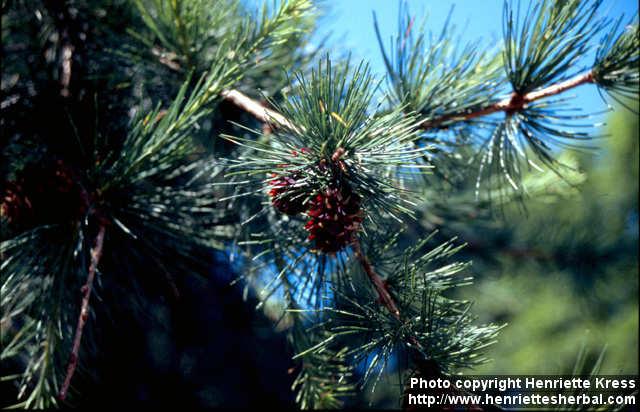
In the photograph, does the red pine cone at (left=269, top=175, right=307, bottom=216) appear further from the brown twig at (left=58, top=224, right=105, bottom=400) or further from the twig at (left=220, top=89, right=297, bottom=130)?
the brown twig at (left=58, top=224, right=105, bottom=400)

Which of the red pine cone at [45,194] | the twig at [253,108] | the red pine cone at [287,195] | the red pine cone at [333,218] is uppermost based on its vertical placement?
the twig at [253,108]

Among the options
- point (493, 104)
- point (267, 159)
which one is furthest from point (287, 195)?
point (493, 104)

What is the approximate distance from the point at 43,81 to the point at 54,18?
114 mm

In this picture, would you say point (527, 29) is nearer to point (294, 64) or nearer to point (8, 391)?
point (294, 64)

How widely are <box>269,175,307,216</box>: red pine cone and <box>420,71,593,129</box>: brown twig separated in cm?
17

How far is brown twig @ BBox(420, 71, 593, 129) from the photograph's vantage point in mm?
519

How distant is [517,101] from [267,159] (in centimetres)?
27

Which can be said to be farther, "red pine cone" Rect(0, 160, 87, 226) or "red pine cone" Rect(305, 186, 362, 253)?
"red pine cone" Rect(0, 160, 87, 226)

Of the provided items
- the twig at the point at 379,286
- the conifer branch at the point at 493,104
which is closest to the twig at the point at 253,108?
the conifer branch at the point at 493,104

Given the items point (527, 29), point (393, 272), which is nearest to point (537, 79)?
point (527, 29)

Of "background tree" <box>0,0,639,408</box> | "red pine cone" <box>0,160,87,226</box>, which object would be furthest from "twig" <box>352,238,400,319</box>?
"red pine cone" <box>0,160,87,226</box>

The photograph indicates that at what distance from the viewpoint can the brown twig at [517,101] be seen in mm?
519

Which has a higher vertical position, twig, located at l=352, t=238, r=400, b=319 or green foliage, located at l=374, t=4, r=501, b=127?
green foliage, located at l=374, t=4, r=501, b=127

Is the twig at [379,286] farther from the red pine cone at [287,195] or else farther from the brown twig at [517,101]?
the brown twig at [517,101]
